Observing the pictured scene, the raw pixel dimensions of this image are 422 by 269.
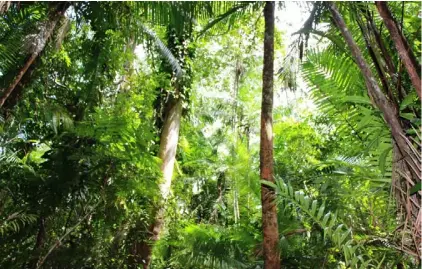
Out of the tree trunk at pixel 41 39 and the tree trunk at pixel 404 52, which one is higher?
the tree trunk at pixel 41 39

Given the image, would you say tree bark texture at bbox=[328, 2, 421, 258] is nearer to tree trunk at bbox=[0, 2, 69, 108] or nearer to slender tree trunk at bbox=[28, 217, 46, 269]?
tree trunk at bbox=[0, 2, 69, 108]

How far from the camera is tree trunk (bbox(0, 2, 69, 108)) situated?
308 centimetres

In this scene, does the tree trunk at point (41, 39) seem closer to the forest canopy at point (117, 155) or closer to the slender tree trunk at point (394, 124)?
the forest canopy at point (117, 155)

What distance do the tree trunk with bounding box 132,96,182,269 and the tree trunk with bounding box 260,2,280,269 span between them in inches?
73.9

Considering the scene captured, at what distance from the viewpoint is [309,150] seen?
642cm

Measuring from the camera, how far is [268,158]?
3.78m

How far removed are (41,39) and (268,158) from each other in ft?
7.81

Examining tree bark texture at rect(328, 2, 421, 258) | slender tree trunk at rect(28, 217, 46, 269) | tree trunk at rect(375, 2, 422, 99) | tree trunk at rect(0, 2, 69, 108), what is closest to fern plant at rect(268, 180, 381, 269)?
tree bark texture at rect(328, 2, 421, 258)

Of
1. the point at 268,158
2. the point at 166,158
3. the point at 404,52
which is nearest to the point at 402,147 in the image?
the point at 404,52

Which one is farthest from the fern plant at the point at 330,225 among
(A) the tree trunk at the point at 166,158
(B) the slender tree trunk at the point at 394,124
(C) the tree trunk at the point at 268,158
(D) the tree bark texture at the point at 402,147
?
(A) the tree trunk at the point at 166,158

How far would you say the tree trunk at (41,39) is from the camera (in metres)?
3.08

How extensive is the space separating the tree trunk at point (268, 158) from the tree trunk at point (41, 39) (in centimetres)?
211

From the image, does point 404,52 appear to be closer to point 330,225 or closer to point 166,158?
point 330,225

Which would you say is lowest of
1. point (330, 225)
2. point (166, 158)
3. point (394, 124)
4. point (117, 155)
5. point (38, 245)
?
point (330, 225)
